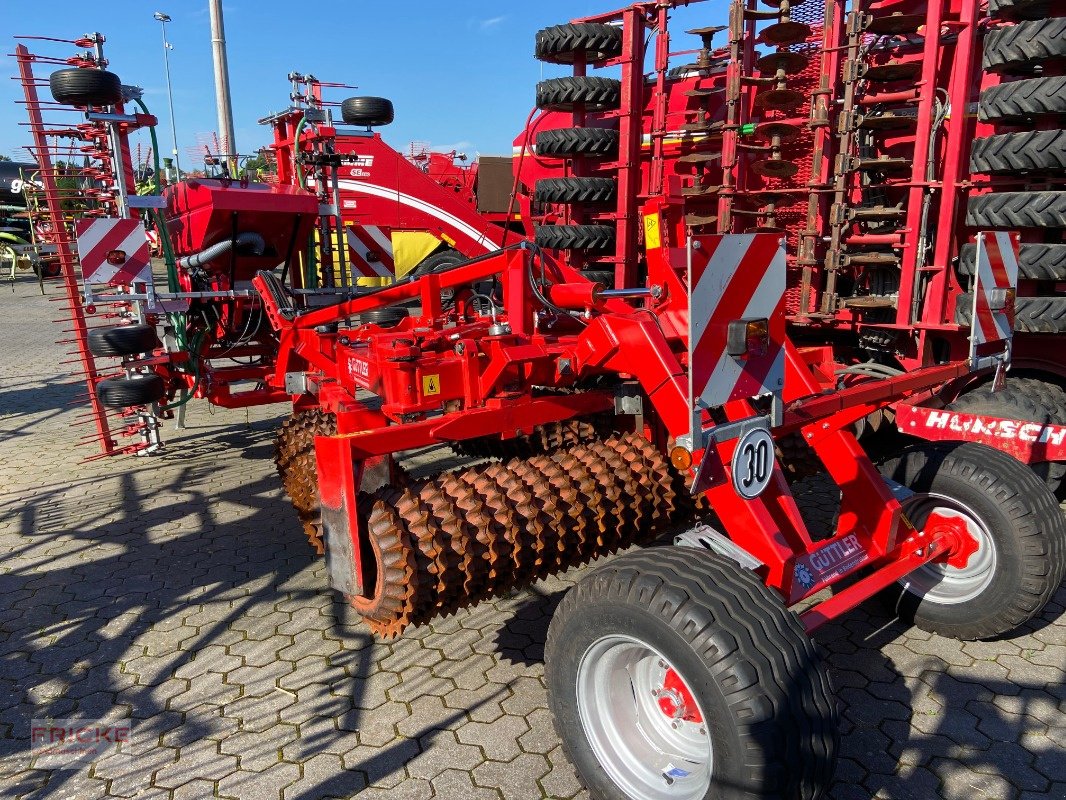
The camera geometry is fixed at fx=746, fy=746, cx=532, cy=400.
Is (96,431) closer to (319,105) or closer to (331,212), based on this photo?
(331,212)

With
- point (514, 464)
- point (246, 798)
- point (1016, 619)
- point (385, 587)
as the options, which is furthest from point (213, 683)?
point (1016, 619)

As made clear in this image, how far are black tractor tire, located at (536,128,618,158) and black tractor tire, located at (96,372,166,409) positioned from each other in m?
3.51

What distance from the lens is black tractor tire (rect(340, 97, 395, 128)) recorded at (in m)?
5.19

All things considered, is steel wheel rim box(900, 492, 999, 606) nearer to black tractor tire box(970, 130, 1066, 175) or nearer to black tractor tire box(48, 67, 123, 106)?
black tractor tire box(970, 130, 1066, 175)

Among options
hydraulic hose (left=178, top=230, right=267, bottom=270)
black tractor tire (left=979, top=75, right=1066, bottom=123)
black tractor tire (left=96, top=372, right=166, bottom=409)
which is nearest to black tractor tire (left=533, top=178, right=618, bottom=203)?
hydraulic hose (left=178, top=230, right=267, bottom=270)

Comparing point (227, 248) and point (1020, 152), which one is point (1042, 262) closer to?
point (1020, 152)

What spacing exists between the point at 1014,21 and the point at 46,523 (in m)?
6.46

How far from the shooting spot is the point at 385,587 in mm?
2619

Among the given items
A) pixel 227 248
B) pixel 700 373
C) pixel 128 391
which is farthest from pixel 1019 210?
pixel 128 391

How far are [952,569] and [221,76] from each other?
15.7 meters

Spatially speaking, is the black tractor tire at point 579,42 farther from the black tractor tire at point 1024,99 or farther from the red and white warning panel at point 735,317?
the red and white warning panel at point 735,317

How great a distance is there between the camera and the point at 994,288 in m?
3.32

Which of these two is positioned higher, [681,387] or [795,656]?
[681,387]

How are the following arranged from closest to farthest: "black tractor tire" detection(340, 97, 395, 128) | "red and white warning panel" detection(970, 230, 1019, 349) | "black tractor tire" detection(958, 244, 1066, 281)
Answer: "red and white warning panel" detection(970, 230, 1019, 349), "black tractor tire" detection(958, 244, 1066, 281), "black tractor tire" detection(340, 97, 395, 128)
